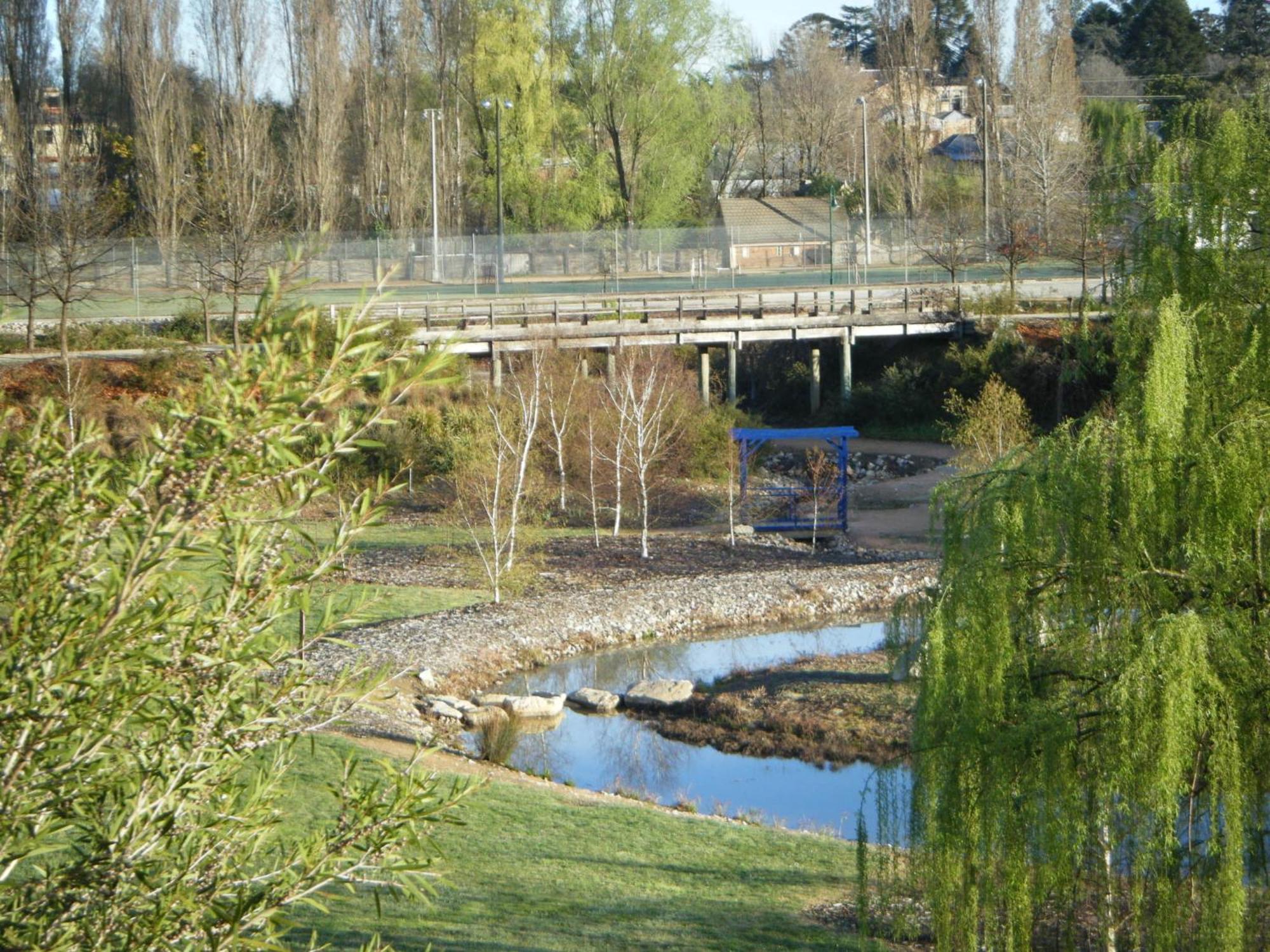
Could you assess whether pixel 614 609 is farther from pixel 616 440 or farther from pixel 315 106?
pixel 315 106

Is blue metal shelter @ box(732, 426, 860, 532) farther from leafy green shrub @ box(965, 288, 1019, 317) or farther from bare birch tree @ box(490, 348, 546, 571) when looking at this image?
leafy green shrub @ box(965, 288, 1019, 317)

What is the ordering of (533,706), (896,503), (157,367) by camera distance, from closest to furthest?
(533,706), (896,503), (157,367)

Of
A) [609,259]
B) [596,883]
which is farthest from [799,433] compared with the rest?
[609,259]

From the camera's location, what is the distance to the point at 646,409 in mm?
32781

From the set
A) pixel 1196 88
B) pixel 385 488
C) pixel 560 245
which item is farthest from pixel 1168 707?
pixel 1196 88

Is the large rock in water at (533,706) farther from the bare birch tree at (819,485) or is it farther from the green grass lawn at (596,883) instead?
the bare birch tree at (819,485)

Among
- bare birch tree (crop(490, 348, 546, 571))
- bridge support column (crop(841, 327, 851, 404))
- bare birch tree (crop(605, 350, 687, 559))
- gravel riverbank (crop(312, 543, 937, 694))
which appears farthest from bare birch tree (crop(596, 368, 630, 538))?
bridge support column (crop(841, 327, 851, 404))

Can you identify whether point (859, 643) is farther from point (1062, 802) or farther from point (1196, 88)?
point (1196, 88)

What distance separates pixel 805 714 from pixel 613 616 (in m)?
5.45

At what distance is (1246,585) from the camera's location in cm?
754

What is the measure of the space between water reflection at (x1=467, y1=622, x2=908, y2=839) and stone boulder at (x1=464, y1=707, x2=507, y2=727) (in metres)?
0.56

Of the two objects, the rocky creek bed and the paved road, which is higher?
the paved road

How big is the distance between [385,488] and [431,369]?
0.56 m

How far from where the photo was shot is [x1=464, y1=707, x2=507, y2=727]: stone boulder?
18656mm
